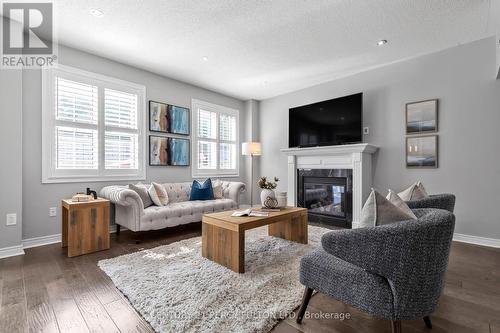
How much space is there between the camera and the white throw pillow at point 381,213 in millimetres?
1318

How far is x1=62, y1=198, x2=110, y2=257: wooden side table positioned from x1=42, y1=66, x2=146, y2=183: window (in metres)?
0.75

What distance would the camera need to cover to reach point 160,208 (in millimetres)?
3396

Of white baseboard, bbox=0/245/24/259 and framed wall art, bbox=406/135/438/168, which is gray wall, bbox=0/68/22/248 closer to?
white baseboard, bbox=0/245/24/259

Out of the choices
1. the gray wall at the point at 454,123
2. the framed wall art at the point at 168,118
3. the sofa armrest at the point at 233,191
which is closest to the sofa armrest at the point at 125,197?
the framed wall art at the point at 168,118

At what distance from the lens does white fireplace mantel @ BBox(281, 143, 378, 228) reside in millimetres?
3826

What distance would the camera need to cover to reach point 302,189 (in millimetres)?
4727

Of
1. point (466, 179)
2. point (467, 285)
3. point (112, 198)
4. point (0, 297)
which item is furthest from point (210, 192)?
point (466, 179)

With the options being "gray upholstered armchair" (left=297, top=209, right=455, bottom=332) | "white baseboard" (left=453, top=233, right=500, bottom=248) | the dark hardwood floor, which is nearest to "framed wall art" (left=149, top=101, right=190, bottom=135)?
the dark hardwood floor

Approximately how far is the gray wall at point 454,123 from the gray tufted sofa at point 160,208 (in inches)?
110

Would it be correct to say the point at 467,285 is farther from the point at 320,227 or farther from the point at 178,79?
the point at 178,79

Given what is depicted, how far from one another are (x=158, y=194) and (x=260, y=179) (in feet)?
5.21

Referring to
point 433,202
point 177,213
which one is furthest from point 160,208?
point 433,202

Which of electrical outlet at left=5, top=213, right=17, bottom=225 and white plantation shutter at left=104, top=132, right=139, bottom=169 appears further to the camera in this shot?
white plantation shutter at left=104, top=132, right=139, bottom=169

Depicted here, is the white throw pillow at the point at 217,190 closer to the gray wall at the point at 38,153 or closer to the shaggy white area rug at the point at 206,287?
the shaggy white area rug at the point at 206,287
